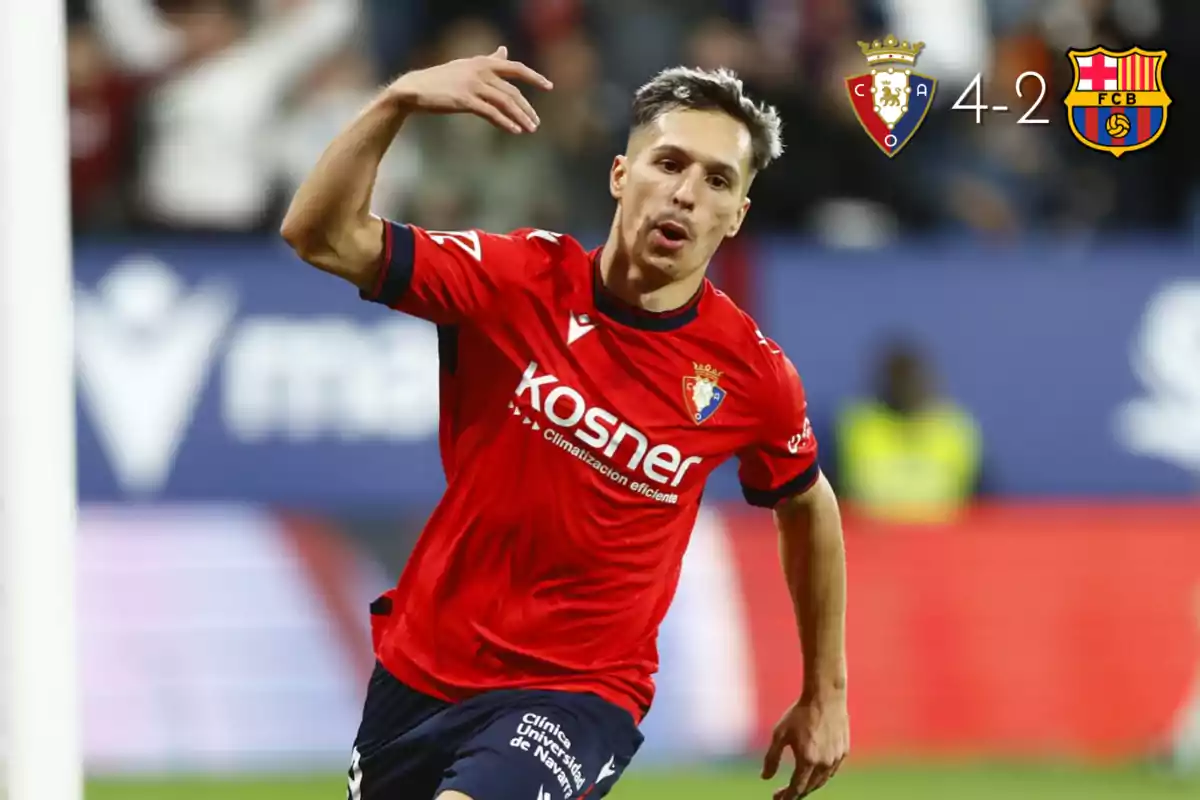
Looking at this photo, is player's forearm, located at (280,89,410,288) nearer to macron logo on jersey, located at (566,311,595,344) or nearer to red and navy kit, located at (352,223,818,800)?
red and navy kit, located at (352,223,818,800)

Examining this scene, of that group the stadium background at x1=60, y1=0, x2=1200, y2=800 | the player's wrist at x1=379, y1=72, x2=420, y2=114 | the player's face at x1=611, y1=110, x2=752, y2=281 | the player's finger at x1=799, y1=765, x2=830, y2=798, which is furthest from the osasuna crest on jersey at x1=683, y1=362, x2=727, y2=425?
the stadium background at x1=60, y1=0, x2=1200, y2=800

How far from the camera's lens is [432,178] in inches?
485

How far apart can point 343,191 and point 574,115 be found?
8.06 m

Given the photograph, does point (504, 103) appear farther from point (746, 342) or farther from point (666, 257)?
point (746, 342)

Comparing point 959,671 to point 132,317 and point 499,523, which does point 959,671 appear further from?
point 499,523

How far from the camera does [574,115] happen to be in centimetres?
1256

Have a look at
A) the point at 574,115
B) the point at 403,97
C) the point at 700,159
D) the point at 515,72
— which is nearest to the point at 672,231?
the point at 700,159

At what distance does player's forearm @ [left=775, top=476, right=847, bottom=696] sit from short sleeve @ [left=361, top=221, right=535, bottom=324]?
1035 mm

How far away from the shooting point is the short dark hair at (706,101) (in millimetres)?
5176

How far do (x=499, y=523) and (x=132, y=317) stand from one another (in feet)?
23.9

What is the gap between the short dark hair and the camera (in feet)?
17.0

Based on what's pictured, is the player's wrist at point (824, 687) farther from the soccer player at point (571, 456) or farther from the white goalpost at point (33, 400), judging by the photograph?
the white goalpost at point (33, 400)

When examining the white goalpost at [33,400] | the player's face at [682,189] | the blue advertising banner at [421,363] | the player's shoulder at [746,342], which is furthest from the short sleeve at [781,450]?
the blue advertising banner at [421,363]

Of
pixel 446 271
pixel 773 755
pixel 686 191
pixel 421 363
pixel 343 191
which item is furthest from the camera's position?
pixel 421 363
